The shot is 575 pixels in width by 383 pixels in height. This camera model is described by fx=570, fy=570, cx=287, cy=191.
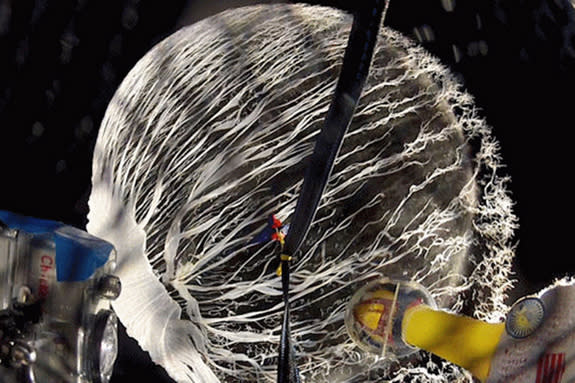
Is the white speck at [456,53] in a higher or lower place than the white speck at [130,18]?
lower

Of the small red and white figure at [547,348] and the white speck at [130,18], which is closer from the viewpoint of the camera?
the small red and white figure at [547,348]

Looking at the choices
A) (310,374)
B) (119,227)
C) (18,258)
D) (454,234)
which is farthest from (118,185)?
(454,234)

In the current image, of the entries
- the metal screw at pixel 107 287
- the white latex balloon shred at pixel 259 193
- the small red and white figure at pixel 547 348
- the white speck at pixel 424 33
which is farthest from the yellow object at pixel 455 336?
the white speck at pixel 424 33

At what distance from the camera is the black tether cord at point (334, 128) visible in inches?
13.5

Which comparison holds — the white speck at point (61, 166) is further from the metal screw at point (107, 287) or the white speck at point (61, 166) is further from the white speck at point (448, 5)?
the white speck at point (448, 5)

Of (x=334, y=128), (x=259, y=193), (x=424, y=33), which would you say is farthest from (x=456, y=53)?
(x=334, y=128)

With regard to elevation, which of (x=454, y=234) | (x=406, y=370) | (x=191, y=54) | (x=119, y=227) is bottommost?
(x=406, y=370)

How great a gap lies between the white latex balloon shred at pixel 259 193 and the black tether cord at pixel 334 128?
0.12 meters

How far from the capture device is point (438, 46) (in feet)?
2.72

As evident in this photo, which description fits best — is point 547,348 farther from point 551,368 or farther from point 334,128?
point 334,128

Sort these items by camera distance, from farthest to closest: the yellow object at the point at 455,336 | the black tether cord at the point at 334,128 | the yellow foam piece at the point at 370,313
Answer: the yellow foam piece at the point at 370,313 < the yellow object at the point at 455,336 < the black tether cord at the point at 334,128

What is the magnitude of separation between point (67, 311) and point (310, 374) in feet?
1.11

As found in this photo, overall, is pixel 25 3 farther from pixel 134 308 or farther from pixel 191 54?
pixel 134 308

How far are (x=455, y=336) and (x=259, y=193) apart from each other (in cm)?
26
